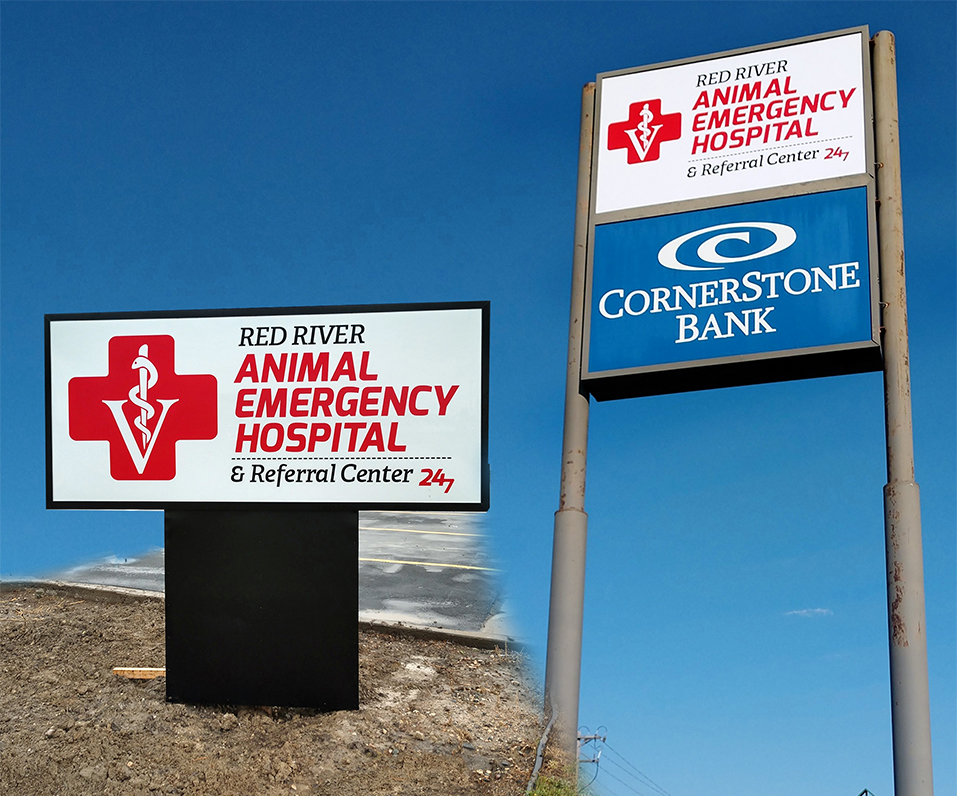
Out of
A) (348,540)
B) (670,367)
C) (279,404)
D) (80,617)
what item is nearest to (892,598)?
(670,367)

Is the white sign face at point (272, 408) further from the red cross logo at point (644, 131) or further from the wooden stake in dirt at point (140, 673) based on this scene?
the red cross logo at point (644, 131)

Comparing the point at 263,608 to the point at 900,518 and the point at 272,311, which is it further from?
the point at 900,518

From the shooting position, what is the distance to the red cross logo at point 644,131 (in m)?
10.6

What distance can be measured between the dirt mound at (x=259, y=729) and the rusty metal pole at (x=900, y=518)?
3336mm

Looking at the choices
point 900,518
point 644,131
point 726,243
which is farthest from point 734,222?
point 900,518

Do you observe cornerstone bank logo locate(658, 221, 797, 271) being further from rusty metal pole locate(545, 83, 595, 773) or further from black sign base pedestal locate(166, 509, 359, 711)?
black sign base pedestal locate(166, 509, 359, 711)

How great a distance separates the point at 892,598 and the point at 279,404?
606 cm

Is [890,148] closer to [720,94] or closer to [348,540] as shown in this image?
[720,94]

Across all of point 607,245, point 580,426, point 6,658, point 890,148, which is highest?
point 890,148

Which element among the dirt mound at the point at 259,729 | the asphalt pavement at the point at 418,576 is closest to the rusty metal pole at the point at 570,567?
the dirt mound at the point at 259,729

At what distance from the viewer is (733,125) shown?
10.5m

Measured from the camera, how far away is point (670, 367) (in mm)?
9719

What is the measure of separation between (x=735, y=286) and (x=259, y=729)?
250 inches

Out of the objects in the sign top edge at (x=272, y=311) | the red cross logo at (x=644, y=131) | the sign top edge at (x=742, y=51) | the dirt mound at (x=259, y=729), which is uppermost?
the sign top edge at (x=742, y=51)
